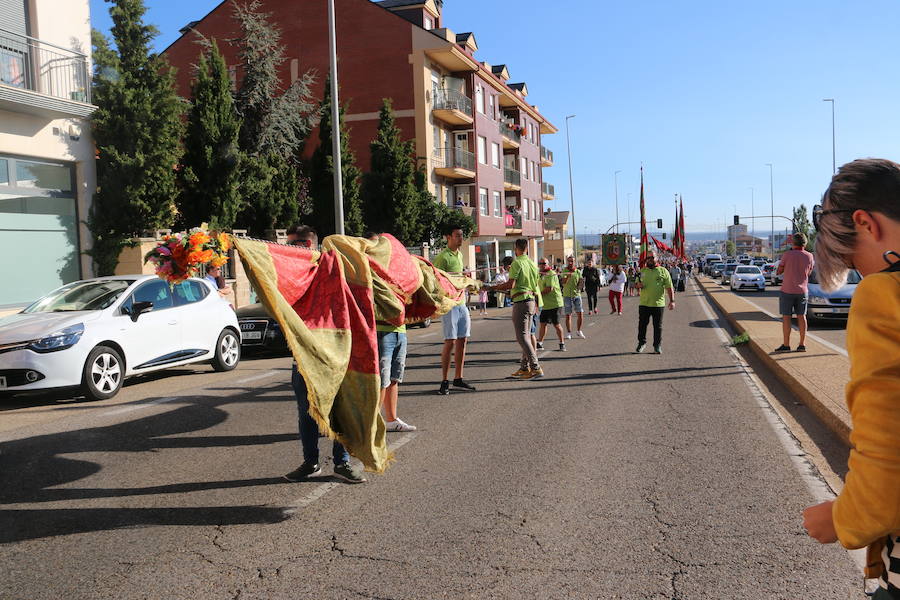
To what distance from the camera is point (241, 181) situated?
24.5 meters

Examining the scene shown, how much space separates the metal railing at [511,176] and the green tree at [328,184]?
2315 centimetres

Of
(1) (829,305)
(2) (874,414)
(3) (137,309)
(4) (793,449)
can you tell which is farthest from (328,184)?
(2) (874,414)

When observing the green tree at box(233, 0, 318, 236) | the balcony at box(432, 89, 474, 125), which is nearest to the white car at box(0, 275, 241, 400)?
the green tree at box(233, 0, 318, 236)

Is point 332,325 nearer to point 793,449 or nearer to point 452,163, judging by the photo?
point 793,449

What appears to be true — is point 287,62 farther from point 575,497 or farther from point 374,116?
point 575,497

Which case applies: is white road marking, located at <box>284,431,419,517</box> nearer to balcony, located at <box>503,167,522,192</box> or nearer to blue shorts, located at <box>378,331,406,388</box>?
blue shorts, located at <box>378,331,406,388</box>

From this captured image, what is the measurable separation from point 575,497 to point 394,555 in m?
1.53

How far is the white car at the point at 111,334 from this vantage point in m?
8.95

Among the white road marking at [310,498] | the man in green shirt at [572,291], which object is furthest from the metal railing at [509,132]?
the white road marking at [310,498]

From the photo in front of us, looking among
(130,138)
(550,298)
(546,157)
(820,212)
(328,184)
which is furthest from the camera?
(546,157)

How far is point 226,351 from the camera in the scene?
1231 centimetres

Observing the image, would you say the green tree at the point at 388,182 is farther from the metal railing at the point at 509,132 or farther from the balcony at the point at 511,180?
the balcony at the point at 511,180

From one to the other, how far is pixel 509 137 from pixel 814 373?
44508 millimetres

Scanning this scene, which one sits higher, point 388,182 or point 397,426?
point 388,182
